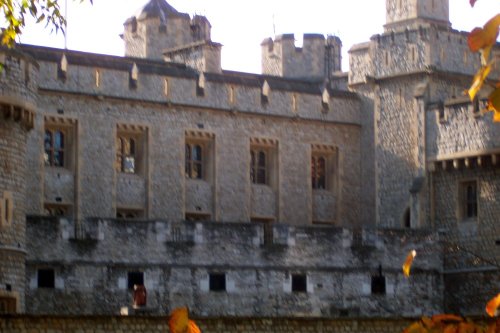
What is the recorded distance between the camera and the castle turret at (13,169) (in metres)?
25.6

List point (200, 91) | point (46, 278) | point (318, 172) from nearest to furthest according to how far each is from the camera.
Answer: point (46, 278) < point (200, 91) < point (318, 172)

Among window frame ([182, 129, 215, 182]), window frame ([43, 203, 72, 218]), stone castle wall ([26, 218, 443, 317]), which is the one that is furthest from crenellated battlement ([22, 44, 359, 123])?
stone castle wall ([26, 218, 443, 317])

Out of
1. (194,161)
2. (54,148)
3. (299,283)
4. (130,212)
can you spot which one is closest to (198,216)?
(194,161)

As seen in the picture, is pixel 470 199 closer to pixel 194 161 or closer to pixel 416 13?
pixel 416 13

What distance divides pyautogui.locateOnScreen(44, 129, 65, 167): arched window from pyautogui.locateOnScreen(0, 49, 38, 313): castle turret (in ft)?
26.3

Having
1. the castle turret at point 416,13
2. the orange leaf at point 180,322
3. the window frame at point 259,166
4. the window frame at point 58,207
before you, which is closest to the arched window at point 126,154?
the window frame at point 58,207

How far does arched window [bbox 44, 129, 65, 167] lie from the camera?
3456 centimetres

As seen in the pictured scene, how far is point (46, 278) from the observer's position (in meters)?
30.1

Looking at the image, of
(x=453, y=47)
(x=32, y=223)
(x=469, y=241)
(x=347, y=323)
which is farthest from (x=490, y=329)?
(x=453, y=47)

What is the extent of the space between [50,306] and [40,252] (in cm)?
109

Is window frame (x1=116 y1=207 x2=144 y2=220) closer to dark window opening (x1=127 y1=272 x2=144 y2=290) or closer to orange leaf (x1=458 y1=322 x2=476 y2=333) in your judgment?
dark window opening (x1=127 y1=272 x2=144 y2=290)

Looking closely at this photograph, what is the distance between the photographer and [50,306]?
2981 centimetres

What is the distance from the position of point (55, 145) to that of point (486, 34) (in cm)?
2892

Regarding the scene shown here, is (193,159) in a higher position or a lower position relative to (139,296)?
higher
